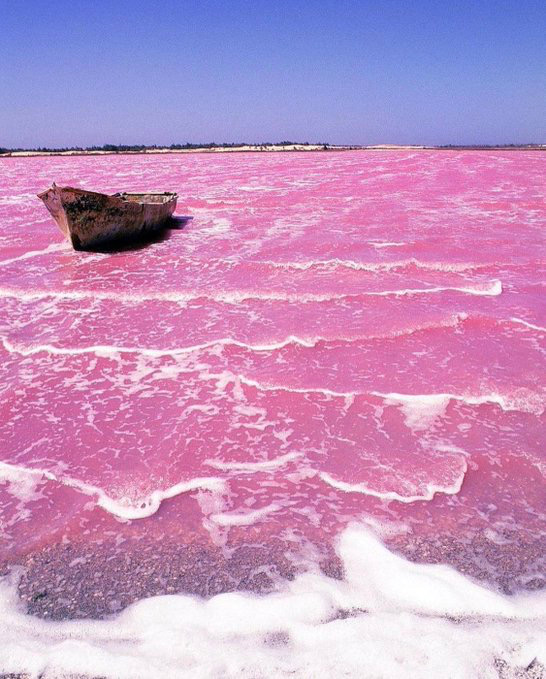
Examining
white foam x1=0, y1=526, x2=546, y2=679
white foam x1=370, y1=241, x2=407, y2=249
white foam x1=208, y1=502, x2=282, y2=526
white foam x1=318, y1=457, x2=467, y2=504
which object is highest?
white foam x1=370, y1=241, x2=407, y2=249

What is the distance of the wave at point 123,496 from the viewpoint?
3.71 m

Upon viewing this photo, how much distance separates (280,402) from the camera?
5246 mm

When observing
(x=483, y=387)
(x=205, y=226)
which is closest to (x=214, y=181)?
(x=205, y=226)

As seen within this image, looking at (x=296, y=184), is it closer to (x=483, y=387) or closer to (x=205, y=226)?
(x=205, y=226)

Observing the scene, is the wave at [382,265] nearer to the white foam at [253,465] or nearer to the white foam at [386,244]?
the white foam at [386,244]

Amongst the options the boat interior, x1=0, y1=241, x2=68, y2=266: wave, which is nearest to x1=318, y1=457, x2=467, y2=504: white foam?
x1=0, y1=241, x2=68, y2=266: wave

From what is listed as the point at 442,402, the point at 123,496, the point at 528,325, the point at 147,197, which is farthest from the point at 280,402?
the point at 147,197

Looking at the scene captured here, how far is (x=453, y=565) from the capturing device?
124 inches

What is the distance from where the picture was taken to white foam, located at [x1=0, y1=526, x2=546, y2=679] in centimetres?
248

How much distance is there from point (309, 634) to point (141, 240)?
38.9 feet

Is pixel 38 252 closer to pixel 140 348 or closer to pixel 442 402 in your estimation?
pixel 140 348

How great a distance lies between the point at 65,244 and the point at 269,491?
35.9 ft

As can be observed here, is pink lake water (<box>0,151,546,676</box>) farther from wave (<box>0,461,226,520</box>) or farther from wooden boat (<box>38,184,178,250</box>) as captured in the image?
wooden boat (<box>38,184,178,250</box>)

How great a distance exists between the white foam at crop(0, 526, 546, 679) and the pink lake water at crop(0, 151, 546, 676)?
0.05 feet
